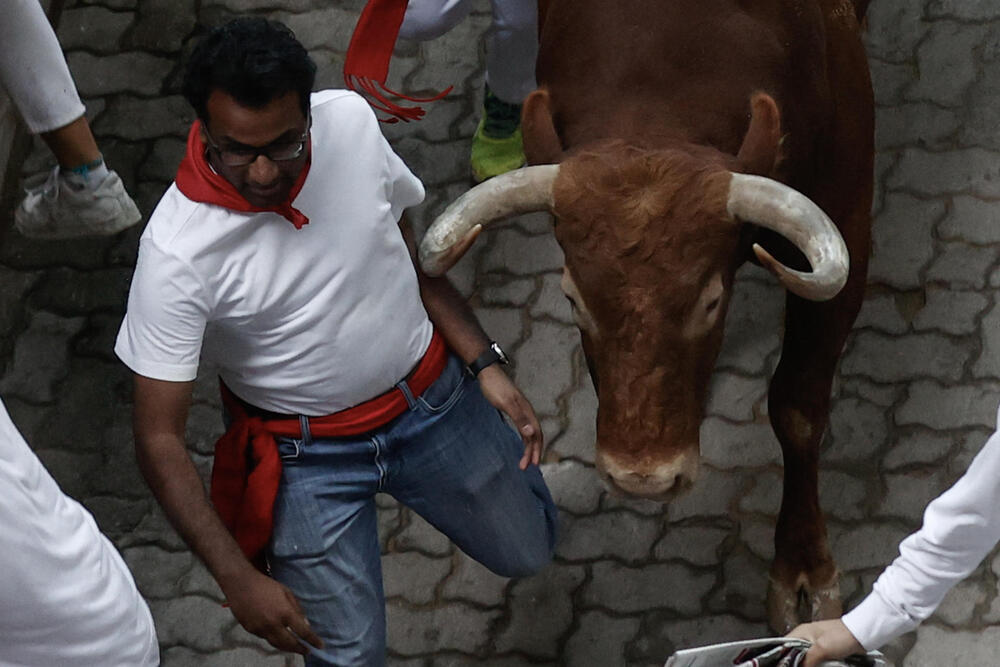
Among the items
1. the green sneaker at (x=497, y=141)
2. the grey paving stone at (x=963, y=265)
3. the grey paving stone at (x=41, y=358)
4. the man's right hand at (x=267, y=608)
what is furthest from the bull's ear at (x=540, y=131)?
the grey paving stone at (x=41, y=358)

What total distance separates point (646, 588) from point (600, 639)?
230 mm

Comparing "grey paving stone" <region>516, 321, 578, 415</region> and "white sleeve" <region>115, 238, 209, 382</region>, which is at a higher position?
"white sleeve" <region>115, 238, 209, 382</region>

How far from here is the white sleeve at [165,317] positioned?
10.4 feet

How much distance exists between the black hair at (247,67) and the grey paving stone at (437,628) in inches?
82.8

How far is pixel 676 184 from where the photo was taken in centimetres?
329

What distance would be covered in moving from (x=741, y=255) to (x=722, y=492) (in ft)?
4.69

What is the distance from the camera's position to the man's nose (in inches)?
122

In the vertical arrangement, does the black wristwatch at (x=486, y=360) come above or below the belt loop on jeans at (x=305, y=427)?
above

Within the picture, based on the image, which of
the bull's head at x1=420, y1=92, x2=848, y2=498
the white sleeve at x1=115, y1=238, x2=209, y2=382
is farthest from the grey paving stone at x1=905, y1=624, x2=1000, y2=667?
the white sleeve at x1=115, y1=238, x2=209, y2=382

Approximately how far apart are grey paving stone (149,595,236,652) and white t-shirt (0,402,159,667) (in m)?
1.72

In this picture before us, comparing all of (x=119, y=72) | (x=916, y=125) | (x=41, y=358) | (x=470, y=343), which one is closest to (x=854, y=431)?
(x=916, y=125)

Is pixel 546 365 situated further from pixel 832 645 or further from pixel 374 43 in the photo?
pixel 832 645

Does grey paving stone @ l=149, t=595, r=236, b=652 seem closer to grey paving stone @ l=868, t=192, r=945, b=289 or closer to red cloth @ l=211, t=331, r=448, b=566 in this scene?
red cloth @ l=211, t=331, r=448, b=566

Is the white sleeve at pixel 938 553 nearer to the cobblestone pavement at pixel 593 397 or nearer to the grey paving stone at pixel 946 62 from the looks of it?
the cobblestone pavement at pixel 593 397
